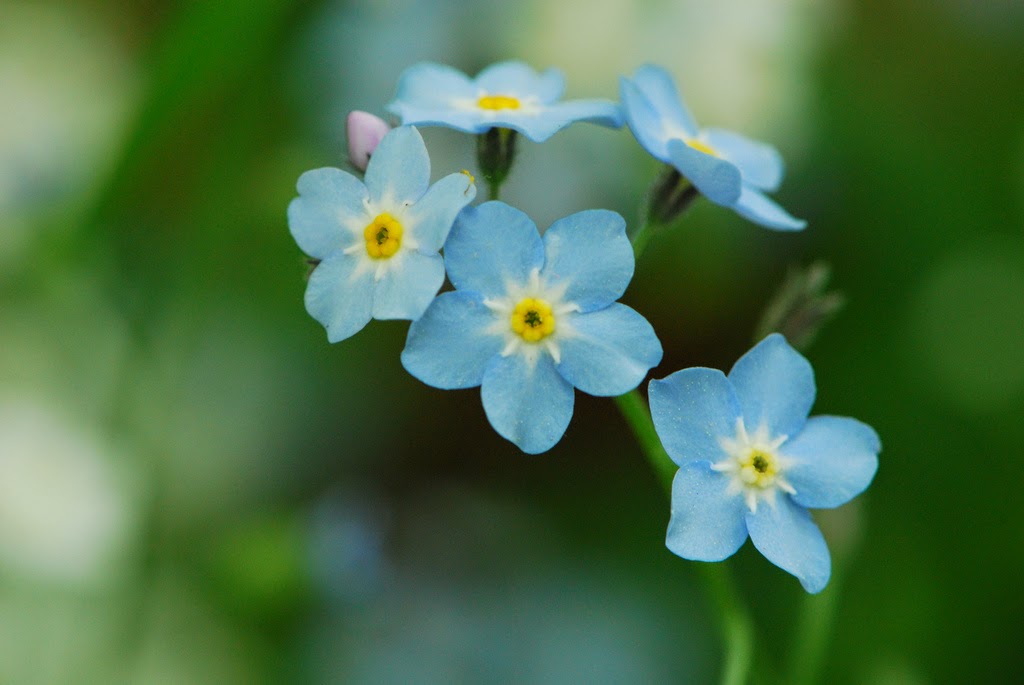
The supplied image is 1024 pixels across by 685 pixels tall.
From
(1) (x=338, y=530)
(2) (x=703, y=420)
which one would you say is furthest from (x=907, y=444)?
(2) (x=703, y=420)

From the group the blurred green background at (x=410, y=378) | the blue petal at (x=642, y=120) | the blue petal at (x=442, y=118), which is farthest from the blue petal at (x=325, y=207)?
the blurred green background at (x=410, y=378)

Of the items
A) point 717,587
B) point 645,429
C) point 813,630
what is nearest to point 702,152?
point 645,429

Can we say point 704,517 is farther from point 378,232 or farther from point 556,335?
point 378,232

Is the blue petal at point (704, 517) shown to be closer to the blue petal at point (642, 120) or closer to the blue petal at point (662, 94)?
the blue petal at point (642, 120)

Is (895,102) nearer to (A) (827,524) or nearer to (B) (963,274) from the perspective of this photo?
(B) (963,274)

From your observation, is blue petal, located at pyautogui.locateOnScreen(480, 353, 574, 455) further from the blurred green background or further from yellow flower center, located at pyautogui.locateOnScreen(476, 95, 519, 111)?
the blurred green background

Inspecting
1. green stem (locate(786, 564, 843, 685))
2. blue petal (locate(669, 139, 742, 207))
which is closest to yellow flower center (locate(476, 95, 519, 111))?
blue petal (locate(669, 139, 742, 207))
